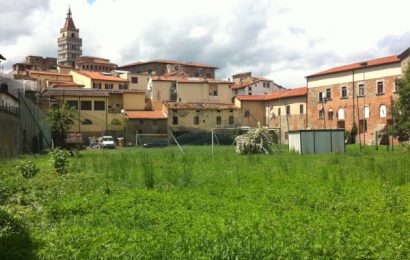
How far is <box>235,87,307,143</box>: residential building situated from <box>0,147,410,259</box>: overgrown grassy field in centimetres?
5830

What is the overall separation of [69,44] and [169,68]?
64182 millimetres

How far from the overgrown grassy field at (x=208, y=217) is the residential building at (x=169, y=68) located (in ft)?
309

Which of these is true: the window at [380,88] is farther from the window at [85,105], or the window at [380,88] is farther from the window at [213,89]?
the window at [85,105]

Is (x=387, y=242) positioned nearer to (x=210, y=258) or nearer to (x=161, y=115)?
(x=210, y=258)

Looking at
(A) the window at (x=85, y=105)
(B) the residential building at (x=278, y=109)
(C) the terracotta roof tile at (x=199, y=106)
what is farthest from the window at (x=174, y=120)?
(A) the window at (x=85, y=105)

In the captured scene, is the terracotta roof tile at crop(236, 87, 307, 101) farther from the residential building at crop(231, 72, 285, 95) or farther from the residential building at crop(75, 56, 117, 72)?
the residential building at crop(75, 56, 117, 72)

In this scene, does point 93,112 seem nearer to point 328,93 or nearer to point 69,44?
point 328,93

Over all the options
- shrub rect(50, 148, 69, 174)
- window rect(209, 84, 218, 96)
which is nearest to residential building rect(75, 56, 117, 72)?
window rect(209, 84, 218, 96)

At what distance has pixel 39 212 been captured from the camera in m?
11.1

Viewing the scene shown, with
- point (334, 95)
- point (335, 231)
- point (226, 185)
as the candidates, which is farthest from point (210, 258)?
point (334, 95)

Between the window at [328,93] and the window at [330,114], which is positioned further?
the window at [328,93]

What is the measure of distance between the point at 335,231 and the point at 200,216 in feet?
8.87

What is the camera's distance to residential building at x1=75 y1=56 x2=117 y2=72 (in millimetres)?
130375

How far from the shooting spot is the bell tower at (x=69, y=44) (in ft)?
526
